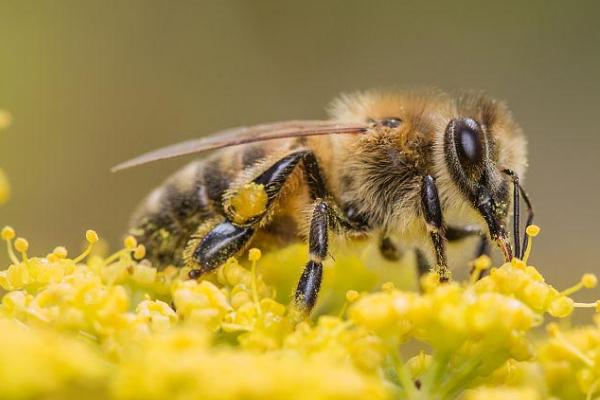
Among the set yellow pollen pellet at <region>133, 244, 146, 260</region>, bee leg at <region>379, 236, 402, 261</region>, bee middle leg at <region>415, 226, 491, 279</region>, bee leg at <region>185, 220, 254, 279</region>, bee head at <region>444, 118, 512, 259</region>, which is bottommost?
yellow pollen pellet at <region>133, 244, 146, 260</region>

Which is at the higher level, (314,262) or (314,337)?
(314,262)

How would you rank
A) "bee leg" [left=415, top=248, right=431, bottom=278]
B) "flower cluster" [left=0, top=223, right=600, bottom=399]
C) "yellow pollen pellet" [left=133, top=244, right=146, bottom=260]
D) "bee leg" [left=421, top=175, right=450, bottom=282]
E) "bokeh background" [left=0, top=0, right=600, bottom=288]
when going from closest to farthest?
1. "flower cluster" [left=0, top=223, right=600, bottom=399]
2. "bee leg" [left=421, top=175, right=450, bottom=282]
3. "yellow pollen pellet" [left=133, top=244, right=146, bottom=260]
4. "bee leg" [left=415, top=248, right=431, bottom=278]
5. "bokeh background" [left=0, top=0, right=600, bottom=288]

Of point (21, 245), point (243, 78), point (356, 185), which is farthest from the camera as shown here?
point (243, 78)

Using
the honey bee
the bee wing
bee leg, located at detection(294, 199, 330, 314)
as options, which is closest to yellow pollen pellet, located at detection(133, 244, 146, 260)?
the honey bee

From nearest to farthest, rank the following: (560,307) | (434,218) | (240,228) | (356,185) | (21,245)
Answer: (560,307) < (21,245) < (434,218) < (240,228) < (356,185)

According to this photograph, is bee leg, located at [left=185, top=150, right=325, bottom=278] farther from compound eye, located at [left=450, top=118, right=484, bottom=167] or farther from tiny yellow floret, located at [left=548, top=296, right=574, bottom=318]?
tiny yellow floret, located at [left=548, top=296, right=574, bottom=318]

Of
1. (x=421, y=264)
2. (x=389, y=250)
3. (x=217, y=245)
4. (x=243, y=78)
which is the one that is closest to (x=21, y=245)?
(x=217, y=245)

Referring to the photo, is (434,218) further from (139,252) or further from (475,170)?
(139,252)
